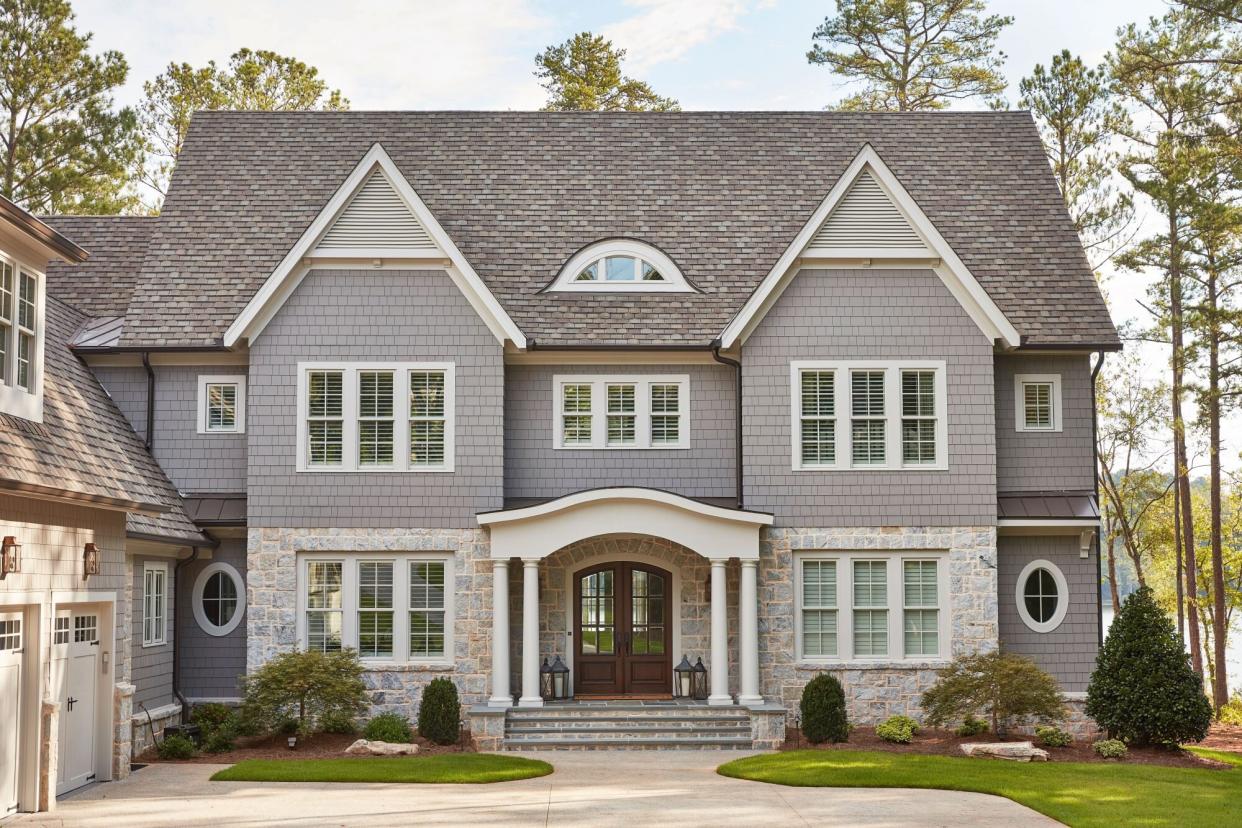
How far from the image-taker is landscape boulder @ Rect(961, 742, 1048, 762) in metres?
17.8

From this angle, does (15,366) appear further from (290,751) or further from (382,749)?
(382,749)

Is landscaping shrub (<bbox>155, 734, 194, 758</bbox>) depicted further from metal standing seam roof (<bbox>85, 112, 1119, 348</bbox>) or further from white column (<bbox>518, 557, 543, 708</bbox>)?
metal standing seam roof (<bbox>85, 112, 1119, 348</bbox>)

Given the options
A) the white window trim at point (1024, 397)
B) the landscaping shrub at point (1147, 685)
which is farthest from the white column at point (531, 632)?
the white window trim at point (1024, 397)

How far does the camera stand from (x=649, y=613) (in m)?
21.5

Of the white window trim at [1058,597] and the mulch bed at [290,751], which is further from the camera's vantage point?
the white window trim at [1058,597]

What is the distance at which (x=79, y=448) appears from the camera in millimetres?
15719

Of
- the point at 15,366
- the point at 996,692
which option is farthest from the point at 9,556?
the point at 996,692

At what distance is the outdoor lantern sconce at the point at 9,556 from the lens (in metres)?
13.1

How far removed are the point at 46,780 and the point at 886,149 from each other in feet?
58.8

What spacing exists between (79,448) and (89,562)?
1419 millimetres

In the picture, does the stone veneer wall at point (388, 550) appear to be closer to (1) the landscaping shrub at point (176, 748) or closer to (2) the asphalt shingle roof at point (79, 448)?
(2) the asphalt shingle roof at point (79, 448)

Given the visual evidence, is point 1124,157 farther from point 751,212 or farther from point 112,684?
point 112,684

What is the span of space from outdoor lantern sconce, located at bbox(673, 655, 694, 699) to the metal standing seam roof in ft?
16.9

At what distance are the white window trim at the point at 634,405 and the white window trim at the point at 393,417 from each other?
1.80m
